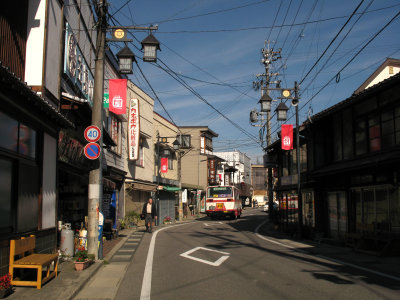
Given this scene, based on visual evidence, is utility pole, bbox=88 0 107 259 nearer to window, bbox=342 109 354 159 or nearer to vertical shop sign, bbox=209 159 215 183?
window, bbox=342 109 354 159

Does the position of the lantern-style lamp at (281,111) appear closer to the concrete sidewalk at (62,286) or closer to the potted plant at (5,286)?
the concrete sidewalk at (62,286)

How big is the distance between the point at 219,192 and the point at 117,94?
22867 mm

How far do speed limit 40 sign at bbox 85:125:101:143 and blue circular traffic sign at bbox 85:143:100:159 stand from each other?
0.15 meters

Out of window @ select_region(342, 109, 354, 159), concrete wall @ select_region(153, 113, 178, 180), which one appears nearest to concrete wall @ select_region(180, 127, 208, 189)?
concrete wall @ select_region(153, 113, 178, 180)

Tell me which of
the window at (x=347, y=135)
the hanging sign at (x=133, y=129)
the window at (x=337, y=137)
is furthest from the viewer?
the hanging sign at (x=133, y=129)

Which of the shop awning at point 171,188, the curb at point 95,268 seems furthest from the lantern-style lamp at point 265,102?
the shop awning at point 171,188

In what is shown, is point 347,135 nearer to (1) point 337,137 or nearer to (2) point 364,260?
(1) point 337,137

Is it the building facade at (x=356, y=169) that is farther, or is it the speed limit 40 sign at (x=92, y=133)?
the building facade at (x=356, y=169)

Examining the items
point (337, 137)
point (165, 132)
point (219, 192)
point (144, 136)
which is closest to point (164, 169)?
point (165, 132)

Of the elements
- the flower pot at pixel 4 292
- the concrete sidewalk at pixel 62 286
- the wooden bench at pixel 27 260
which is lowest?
the concrete sidewalk at pixel 62 286

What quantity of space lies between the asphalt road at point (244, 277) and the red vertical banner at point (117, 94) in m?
6.81

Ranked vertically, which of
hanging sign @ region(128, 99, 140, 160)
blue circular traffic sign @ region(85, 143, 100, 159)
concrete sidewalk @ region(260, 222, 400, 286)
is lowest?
concrete sidewalk @ region(260, 222, 400, 286)

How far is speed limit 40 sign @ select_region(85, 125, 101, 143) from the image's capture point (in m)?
11.3

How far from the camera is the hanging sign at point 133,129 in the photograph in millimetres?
25906
